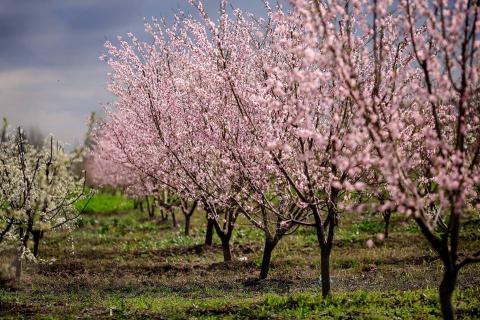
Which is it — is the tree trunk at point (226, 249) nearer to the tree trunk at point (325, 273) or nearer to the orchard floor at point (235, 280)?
the orchard floor at point (235, 280)

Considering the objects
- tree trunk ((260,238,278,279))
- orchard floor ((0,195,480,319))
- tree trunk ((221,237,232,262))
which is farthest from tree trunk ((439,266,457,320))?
tree trunk ((221,237,232,262))

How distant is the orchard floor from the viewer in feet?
32.5

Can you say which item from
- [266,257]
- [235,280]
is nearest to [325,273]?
[266,257]

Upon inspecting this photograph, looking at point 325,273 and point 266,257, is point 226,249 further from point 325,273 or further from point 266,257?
point 325,273

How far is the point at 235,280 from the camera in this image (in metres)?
14.7

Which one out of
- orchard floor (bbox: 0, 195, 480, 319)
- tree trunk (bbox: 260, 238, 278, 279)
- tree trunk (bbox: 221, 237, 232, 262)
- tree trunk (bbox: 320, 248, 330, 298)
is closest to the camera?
orchard floor (bbox: 0, 195, 480, 319)

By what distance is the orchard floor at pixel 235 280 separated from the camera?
992 cm

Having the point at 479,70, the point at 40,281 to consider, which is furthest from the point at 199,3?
the point at 40,281

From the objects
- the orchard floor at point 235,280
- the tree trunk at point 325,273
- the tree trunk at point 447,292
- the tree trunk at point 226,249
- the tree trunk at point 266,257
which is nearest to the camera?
the tree trunk at point 447,292

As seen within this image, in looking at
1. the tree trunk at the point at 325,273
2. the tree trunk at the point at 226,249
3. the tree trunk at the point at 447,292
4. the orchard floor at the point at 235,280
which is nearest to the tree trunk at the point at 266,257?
the orchard floor at the point at 235,280

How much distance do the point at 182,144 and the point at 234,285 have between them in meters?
4.23

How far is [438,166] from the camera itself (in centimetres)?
636

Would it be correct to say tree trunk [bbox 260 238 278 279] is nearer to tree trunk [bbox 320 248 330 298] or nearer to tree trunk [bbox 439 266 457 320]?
tree trunk [bbox 320 248 330 298]

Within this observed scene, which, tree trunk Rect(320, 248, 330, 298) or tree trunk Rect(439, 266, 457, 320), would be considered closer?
tree trunk Rect(439, 266, 457, 320)
